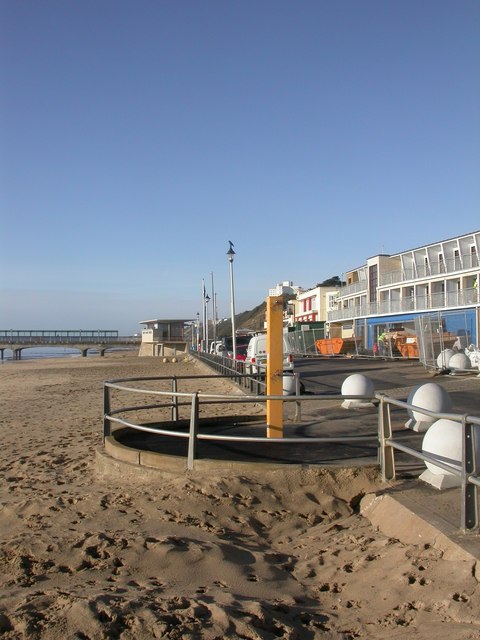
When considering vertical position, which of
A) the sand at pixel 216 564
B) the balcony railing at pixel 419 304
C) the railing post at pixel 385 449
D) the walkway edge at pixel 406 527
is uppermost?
the balcony railing at pixel 419 304

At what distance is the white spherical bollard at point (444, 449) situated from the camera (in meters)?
5.93

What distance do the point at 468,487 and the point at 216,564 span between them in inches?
76.5

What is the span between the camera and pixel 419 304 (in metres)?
46.4

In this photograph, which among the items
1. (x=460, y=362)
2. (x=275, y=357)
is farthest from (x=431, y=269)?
(x=275, y=357)

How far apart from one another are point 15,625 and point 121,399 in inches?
586

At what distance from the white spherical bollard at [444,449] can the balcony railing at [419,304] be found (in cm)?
3386

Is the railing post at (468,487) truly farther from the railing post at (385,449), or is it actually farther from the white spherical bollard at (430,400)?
the white spherical bollard at (430,400)

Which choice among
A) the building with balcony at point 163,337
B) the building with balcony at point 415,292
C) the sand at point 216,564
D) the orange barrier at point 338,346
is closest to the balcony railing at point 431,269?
the building with balcony at point 415,292

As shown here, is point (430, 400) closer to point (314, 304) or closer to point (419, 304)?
point (419, 304)

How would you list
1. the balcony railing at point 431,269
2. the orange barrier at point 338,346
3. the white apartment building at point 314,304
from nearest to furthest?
the balcony railing at point 431,269
the orange barrier at point 338,346
the white apartment building at point 314,304

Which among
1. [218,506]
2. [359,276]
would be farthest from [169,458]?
[359,276]

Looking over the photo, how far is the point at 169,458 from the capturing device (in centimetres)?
725

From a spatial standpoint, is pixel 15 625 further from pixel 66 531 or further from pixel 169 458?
pixel 169 458

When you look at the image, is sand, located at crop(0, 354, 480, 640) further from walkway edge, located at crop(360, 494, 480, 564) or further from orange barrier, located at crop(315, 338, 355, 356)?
orange barrier, located at crop(315, 338, 355, 356)
